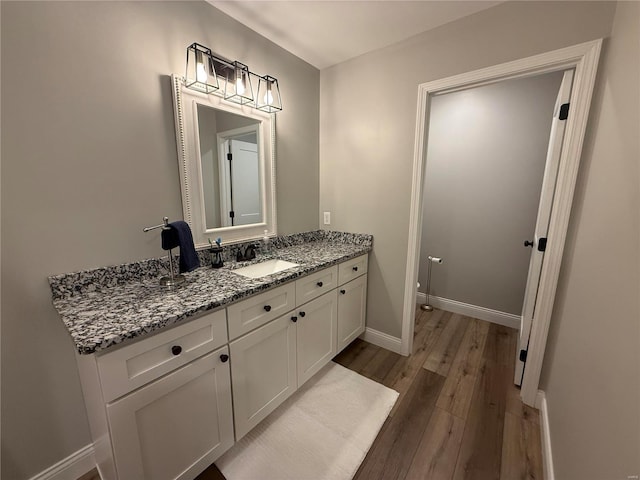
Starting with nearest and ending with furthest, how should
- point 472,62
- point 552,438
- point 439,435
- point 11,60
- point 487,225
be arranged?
point 11,60, point 552,438, point 439,435, point 472,62, point 487,225

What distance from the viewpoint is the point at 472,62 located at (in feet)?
5.48

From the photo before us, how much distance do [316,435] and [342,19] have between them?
2.53 meters

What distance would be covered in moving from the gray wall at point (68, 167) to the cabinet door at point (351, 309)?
129cm

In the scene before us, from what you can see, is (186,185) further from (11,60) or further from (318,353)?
(318,353)

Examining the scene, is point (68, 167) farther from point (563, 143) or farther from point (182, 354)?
point (563, 143)

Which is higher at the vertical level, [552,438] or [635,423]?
[635,423]

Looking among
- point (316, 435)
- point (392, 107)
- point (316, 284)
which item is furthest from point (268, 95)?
point (316, 435)

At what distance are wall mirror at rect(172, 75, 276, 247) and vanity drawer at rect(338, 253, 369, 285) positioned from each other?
0.62 meters

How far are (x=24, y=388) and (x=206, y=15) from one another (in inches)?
81.3

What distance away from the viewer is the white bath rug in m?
1.33

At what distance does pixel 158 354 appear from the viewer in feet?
3.26

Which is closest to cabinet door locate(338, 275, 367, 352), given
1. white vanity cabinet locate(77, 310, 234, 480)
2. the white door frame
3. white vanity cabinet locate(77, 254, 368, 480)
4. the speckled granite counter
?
white vanity cabinet locate(77, 254, 368, 480)

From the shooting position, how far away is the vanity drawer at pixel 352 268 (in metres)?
1.97

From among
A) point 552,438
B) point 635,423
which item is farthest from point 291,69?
point 552,438
